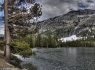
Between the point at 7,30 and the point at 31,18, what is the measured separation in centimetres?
418

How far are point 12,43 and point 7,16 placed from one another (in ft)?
14.2

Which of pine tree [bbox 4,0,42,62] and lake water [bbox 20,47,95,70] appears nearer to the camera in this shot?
pine tree [bbox 4,0,42,62]

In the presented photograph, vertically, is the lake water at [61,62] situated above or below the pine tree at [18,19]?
below

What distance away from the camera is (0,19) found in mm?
30484

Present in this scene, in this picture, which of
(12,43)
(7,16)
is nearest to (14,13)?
(7,16)

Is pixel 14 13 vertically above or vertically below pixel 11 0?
below

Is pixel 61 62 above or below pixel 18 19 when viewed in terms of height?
below

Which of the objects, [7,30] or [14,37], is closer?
[7,30]

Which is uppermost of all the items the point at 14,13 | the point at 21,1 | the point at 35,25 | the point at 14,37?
the point at 21,1

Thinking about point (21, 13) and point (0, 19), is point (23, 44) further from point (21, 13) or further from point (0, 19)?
point (0, 19)

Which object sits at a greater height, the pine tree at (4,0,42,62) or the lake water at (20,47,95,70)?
the pine tree at (4,0,42,62)

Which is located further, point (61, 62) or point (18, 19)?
point (61, 62)

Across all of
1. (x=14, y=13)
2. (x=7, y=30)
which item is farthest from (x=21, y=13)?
(x=7, y=30)

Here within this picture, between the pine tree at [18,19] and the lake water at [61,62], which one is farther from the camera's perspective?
the lake water at [61,62]
